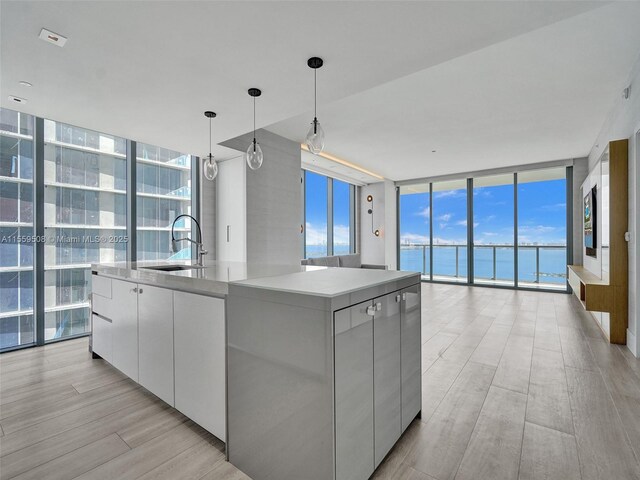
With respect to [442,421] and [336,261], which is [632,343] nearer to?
[442,421]

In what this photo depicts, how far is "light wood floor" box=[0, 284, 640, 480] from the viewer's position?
152 cm

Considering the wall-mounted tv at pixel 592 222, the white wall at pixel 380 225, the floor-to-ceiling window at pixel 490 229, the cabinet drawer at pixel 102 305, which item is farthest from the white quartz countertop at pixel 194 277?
the floor-to-ceiling window at pixel 490 229

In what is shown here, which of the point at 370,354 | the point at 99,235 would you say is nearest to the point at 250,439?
the point at 370,354

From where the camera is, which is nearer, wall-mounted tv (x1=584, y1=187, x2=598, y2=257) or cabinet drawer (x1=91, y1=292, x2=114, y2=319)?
cabinet drawer (x1=91, y1=292, x2=114, y2=319)

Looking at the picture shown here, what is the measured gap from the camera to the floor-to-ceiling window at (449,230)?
788cm

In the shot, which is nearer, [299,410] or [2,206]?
[299,410]

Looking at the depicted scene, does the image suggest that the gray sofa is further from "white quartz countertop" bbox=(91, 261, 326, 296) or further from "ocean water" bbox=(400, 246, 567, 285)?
"white quartz countertop" bbox=(91, 261, 326, 296)

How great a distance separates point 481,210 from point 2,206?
8518 millimetres

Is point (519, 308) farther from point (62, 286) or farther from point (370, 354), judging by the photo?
point (62, 286)

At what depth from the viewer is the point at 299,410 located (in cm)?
125

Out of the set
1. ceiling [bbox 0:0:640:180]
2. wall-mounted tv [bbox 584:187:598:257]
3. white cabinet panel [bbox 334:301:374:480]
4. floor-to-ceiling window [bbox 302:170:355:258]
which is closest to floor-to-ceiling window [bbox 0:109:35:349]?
ceiling [bbox 0:0:640:180]

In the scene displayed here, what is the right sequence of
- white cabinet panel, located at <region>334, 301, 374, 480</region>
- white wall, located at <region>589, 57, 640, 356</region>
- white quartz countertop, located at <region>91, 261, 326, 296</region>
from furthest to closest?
white wall, located at <region>589, 57, 640, 356</region>
white quartz countertop, located at <region>91, 261, 326, 296</region>
white cabinet panel, located at <region>334, 301, 374, 480</region>

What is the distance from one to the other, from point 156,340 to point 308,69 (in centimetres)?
222

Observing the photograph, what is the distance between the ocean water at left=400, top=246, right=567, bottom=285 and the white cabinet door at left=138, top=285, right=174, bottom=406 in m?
7.35
